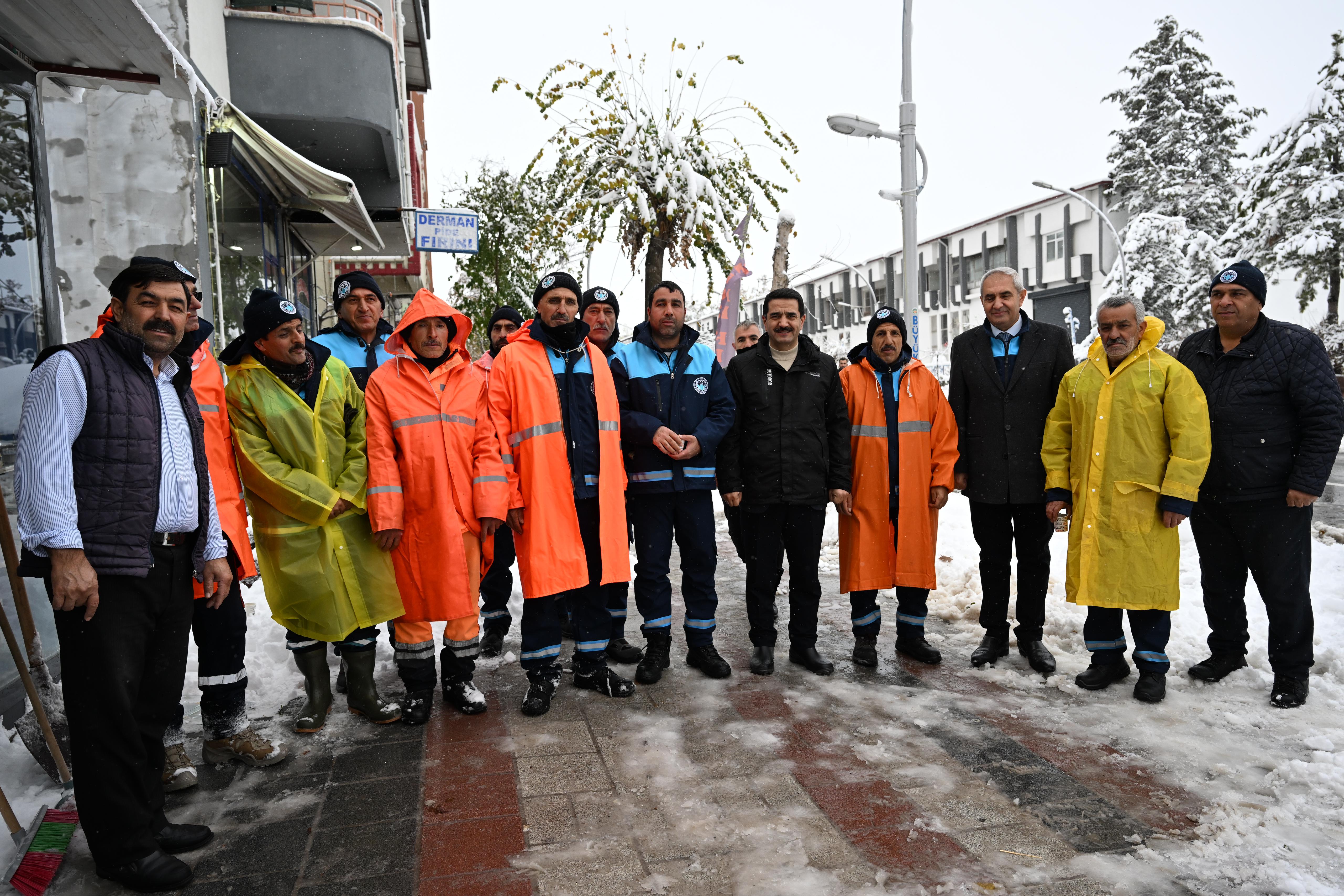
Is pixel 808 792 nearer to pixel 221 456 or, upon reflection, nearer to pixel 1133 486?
pixel 1133 486

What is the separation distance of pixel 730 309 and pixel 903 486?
26.5ft

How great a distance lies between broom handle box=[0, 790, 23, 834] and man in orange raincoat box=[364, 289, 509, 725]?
5.35 feet

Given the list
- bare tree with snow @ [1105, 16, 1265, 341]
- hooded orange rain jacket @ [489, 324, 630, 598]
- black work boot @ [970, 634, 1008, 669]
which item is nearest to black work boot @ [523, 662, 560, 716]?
hooded orange rain jacket @ [489, 324, 630, 598]

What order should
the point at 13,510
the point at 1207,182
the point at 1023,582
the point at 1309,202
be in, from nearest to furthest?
the point at 13,510 < the point at 1023,582 < the point at 1309,202 < the point at 1207,182

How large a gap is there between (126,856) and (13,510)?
227 centimetres

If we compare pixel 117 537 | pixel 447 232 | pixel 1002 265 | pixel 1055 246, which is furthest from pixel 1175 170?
pixel 117 537

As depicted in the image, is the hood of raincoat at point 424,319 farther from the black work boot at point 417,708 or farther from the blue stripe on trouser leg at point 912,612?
the blue stripe on trouser leg at point 912,612

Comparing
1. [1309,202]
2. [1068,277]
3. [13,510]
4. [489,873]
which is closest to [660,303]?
[489,873]

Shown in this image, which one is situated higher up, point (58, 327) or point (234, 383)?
point (58, 327)

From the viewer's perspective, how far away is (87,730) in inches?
114

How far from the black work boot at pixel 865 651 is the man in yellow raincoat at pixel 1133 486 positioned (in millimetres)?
1094

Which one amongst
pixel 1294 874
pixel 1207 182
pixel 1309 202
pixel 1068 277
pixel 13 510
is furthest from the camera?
pixel 1068 277

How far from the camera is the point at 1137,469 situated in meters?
4.63

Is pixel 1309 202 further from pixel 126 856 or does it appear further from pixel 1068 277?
pixel 126 856
